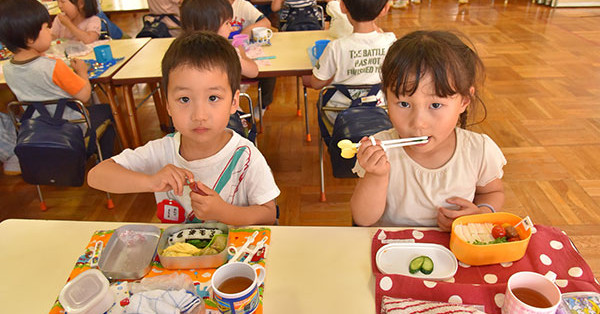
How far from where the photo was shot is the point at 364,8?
6.66 ft

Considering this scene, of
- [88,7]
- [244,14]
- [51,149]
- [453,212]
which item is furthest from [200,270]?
[88,7]

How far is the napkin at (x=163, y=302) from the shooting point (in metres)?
0.76

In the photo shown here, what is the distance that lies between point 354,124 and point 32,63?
1626 millimetres

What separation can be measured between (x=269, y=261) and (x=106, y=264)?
38cm

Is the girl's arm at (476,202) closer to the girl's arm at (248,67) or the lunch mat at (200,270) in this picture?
the lunch mat at (200,270)

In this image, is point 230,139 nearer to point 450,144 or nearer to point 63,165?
point 450,144

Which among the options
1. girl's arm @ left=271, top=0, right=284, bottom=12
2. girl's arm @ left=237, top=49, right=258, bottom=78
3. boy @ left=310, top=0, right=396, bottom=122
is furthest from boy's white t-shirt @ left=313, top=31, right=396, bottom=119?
girl's arm @ left=271, top=0, right=284, bottom=12

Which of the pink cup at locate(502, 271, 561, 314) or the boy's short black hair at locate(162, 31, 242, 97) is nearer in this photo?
the pink cup at locate(502, 271, 561, 314)

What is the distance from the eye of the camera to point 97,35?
9.56 ft

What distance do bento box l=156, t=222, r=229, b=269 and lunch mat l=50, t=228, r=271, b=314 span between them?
0.05 feet

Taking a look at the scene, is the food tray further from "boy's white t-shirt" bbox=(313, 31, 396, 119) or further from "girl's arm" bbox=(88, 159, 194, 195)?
"boy's white t-shirt" bbox=(313, 31, 396, 119)

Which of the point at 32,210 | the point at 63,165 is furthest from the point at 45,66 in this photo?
the point at 32,210

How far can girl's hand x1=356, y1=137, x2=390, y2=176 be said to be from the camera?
101cm

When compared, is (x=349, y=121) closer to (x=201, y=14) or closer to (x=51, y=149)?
(x=201, y=14)
